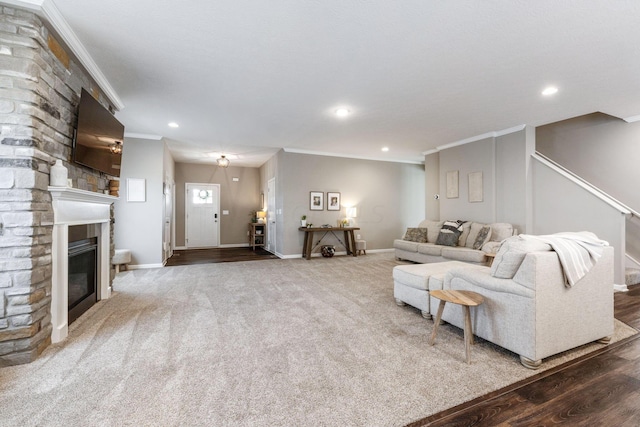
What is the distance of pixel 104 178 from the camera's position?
3562 millimetres

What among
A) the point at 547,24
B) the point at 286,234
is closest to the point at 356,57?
the point at 547,24

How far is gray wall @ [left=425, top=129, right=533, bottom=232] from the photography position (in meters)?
4.85

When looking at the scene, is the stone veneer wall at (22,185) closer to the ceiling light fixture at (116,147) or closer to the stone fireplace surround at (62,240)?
the stone fireplace surround at (62,240)

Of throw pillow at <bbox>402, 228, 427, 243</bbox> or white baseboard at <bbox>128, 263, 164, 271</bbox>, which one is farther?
throw pillow at <bbox>402, 228, 427, 243</bbox>

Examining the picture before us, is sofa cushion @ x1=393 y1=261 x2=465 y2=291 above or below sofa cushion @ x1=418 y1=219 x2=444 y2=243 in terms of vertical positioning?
below

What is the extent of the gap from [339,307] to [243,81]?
9.24ft

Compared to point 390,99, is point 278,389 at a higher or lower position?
lower

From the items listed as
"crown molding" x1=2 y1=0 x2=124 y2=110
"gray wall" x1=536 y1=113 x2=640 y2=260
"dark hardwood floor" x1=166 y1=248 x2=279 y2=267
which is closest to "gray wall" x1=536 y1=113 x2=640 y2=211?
"gray wall" x1=536 y1=113 x2=640 y2=260

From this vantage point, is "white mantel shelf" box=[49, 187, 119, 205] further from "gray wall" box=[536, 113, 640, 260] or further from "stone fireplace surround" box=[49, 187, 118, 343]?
"gray wall" box=[536, 113, 640, 260]

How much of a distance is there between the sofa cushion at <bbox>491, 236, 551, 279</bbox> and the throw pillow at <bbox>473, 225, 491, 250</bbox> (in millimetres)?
2899

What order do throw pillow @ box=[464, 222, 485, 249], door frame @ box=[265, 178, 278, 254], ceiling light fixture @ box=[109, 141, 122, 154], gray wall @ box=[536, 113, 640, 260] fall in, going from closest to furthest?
ceiling light fixture @ box=[109, 141, 122, 154] → gray wall @ box=[536, 113, 640, 260] → throw pillow @ box=[464, 222, 485, 249] → door frame @ box=[265, 178, 278, 254]

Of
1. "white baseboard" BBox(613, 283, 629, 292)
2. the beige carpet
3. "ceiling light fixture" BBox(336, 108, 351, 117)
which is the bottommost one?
the beige carpet

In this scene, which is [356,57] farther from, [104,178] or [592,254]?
[104,178]

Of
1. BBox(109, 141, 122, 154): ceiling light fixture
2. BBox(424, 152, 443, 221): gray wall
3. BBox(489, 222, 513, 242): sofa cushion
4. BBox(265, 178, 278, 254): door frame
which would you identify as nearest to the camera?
BBox(109, 141, 122, 154): ceiling light fixture
